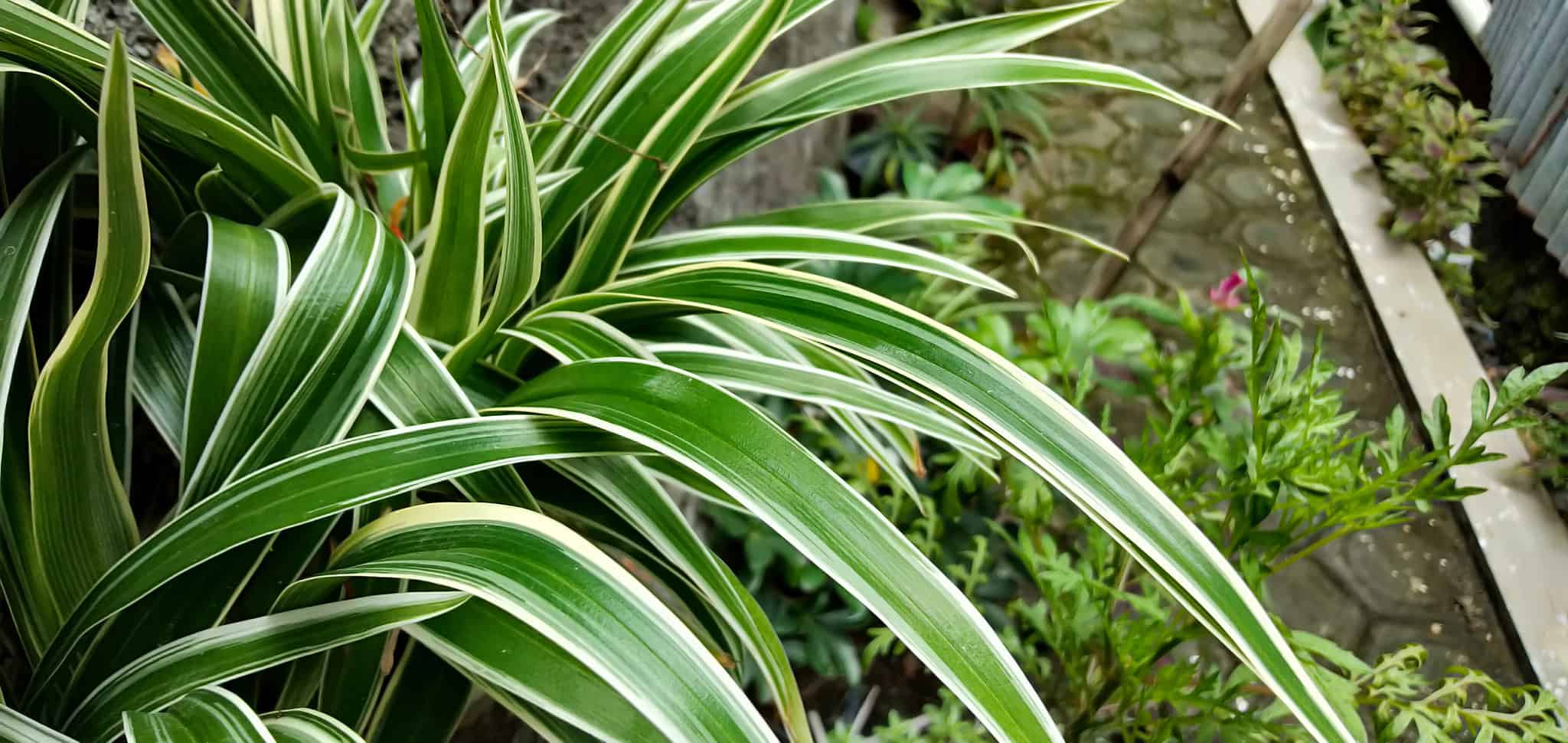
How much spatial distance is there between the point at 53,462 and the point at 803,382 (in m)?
0.46

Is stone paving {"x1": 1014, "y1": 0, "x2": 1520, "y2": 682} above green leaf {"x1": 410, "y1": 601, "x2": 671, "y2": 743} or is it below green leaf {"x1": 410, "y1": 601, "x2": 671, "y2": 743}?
above

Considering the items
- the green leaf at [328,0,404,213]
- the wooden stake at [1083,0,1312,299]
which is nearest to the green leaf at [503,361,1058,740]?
the green leaf at [328,0,404,213]

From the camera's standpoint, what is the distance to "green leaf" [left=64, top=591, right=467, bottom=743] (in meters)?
0.50

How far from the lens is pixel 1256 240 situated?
214 cm

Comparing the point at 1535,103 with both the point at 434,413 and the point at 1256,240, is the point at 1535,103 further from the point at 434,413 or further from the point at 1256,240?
the point at 434,413

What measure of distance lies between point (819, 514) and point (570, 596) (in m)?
0.13

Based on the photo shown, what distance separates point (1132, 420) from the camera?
5.84 feet

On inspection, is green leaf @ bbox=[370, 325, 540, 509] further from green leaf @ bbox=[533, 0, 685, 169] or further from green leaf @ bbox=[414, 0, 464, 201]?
green leaf @ bbox=[533, 0, 685, 169]

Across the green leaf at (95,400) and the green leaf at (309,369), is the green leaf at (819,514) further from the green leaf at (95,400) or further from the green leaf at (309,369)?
the green leaf at (95,400)

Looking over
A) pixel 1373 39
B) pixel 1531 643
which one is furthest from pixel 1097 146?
pixel 1531 643

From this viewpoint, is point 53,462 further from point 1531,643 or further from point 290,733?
point 1531,643

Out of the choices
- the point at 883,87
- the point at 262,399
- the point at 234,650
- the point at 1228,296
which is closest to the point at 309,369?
the point at 262,399

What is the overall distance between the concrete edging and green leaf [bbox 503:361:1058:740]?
1.03m

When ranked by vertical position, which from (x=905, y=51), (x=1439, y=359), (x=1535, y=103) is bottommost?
(x=905, y=51)
